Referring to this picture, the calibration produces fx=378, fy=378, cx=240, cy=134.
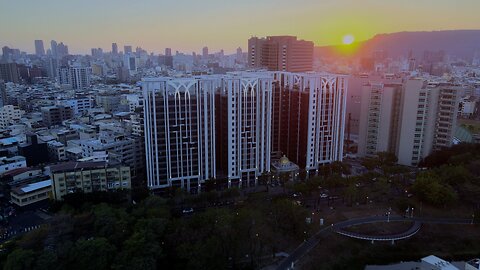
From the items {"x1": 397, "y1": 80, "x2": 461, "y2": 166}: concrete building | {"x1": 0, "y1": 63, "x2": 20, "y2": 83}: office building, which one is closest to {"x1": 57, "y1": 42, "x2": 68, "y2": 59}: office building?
{"x1": 0, "y1": 63, "x2": 20, "y2": 83}: office building

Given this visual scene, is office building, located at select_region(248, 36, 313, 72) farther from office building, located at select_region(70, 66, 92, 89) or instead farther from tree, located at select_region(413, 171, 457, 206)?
office building, located at select_region(70, 66, 92, 89)

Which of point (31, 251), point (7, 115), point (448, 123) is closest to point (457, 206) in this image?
point (448, 123)

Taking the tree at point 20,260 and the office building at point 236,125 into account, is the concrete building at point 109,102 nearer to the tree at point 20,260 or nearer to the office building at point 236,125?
the office building at point 236,125

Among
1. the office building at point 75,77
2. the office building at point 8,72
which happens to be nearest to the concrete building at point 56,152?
the office building at point 75,77

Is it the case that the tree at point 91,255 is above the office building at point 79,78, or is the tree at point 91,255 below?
below

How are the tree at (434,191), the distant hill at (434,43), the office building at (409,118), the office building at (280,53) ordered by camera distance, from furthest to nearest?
the distant hill at (434,43) < the office building at (280,53) < the office building at (409,118) < the tree at (434,191)

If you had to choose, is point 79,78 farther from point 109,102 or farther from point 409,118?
point 409,118
